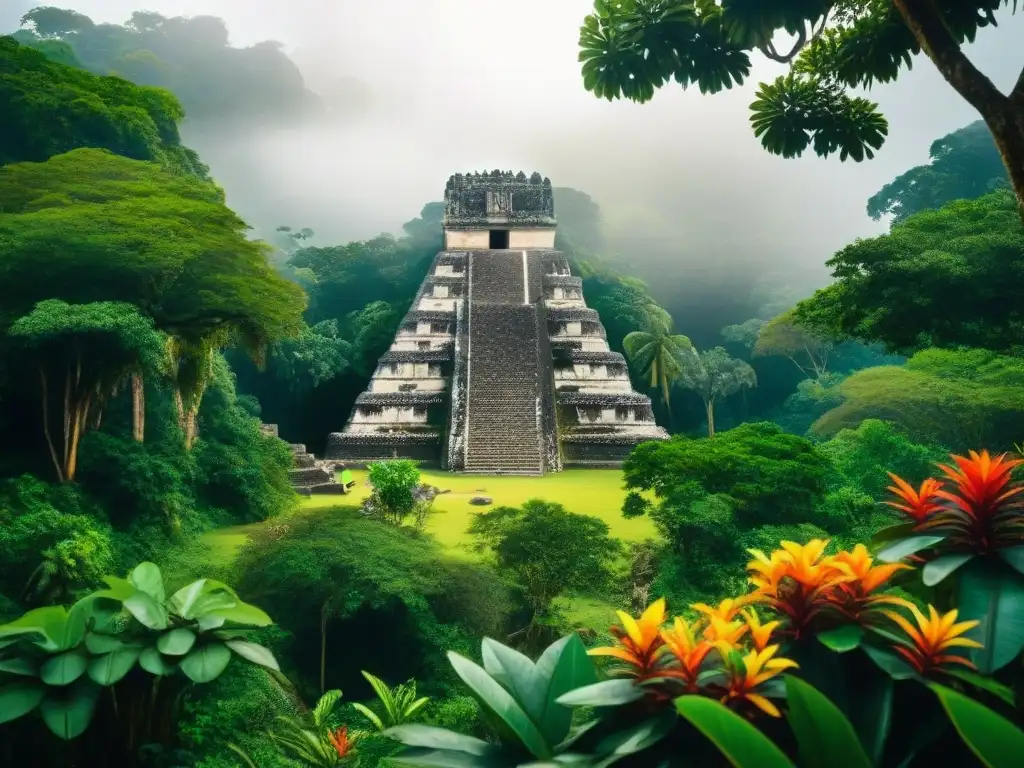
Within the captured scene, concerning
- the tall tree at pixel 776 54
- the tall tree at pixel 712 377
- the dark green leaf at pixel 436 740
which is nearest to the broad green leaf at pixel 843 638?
the dark green leaf at pixel 436 740

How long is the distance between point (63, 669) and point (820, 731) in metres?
2.17

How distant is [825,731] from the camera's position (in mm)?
1445

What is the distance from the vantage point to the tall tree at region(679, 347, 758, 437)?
20.5 metres

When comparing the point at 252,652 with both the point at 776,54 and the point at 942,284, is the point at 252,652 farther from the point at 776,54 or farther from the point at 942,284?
the point at 942,284

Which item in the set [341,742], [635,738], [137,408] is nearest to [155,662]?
[341,742]

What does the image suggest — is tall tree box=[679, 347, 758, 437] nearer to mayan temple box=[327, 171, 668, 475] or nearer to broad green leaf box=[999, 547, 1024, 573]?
mayan temple box=[327, 171, 668, 475]

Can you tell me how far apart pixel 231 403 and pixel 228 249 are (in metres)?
3.21

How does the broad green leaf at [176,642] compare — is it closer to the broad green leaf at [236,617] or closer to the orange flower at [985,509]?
the broad green leaf at [236,617]

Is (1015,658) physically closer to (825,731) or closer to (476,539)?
(825,731)

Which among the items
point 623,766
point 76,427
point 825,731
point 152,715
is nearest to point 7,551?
point 76,427

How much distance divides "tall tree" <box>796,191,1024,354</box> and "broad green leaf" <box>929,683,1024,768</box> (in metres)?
5.68

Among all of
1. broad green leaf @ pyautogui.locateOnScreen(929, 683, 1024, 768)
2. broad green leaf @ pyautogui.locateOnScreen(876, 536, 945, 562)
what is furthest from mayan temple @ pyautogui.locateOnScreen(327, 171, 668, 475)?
broad green leaf @ pyautogui.locateOnScreen(929, 683, 1024, 768)

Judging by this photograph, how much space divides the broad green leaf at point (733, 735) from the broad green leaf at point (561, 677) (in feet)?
1.36

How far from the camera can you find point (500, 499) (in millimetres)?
9469
